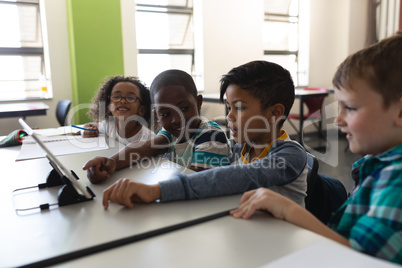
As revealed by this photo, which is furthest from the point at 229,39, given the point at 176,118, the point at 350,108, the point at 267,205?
the point at 267,205

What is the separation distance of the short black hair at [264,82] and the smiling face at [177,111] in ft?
0.90

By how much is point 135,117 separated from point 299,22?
4.79m

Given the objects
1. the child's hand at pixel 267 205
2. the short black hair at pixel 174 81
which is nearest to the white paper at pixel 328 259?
the child's hand at pixel 267 205

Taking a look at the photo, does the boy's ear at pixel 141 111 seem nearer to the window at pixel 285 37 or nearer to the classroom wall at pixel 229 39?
the classroom wall at pixel 229 39

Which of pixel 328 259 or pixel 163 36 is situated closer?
pixel 328 259

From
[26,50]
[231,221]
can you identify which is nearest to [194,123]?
[231,221]

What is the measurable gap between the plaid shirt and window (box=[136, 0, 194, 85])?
410 cm

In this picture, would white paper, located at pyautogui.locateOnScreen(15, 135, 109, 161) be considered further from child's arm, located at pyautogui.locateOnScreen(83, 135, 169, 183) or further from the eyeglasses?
child's arm, located at pyautogui.locateOnScreen(83, 135, 169, 183)

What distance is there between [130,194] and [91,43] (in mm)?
3577

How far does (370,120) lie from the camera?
2.36ft

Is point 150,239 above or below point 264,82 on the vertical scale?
below

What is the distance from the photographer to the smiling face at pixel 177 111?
1.45m

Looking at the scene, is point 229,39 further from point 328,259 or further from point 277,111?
point 328,259

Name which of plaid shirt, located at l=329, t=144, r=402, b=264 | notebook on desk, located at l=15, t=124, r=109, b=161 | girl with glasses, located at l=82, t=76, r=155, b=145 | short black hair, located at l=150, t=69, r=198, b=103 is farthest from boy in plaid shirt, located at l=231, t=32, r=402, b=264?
girl with glasses, located at l=82, t=76, r=155, b=145
